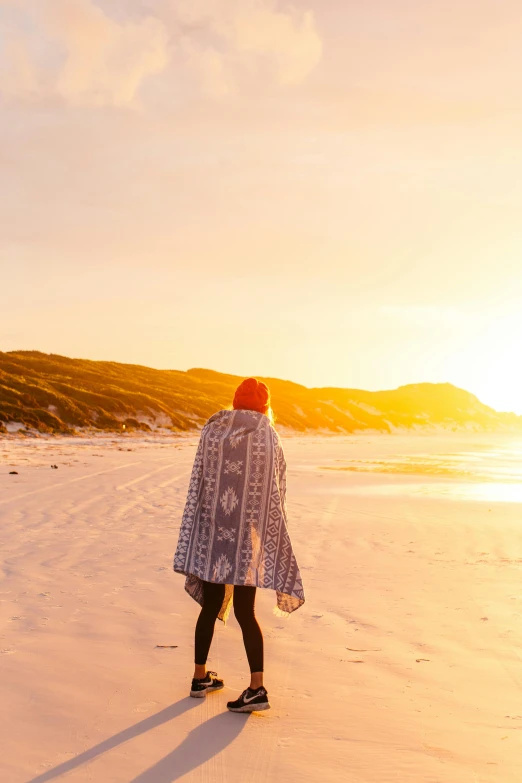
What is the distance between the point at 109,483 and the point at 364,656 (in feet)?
42.1

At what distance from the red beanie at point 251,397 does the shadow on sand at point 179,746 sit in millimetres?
2132

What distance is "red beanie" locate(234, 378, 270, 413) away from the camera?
521cm

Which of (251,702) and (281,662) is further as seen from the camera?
(281,662)

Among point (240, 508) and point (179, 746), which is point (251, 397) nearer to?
point (240, 508)

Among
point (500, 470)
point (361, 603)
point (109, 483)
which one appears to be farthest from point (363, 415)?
point (361, 603)

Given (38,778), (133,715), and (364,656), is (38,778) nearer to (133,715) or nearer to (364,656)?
(133,715)

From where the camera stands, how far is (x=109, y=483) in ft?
58.1

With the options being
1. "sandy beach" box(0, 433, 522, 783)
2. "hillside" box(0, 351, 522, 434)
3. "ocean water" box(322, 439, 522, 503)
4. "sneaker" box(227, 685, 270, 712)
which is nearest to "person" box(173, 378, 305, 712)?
"sneaker" box(227, 685, 270, 712)

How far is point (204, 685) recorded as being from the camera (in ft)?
16.4

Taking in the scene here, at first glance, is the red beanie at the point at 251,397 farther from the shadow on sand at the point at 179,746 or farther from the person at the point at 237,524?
the shadow on sand at the point at 179,746

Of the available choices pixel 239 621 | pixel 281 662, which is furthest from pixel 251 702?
pixel 281 662

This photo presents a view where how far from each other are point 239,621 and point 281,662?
3.00ft

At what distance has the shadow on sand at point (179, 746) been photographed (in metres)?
3.79

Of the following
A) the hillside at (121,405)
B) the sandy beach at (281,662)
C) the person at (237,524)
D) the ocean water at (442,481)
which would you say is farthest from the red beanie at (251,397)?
the hillside at (121,405)
